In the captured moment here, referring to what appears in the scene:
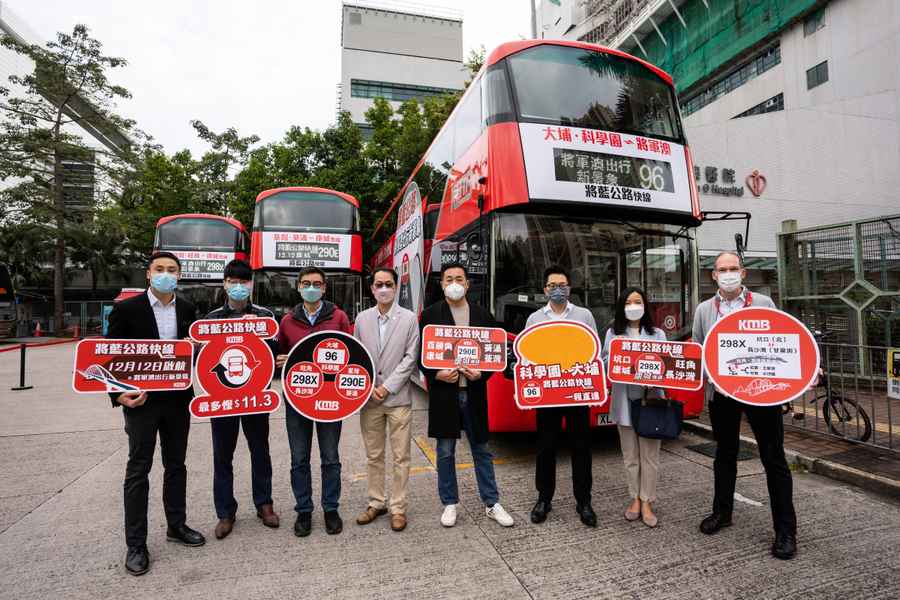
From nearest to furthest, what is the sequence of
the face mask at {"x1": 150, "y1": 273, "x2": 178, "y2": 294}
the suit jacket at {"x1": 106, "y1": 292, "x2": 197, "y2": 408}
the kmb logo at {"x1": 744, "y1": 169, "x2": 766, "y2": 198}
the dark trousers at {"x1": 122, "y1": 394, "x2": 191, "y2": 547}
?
the dark trousers at {"x1": 122, "y1": 394, "x2": 191, "y2": 547}
the suit jacket at {"x1": 106, "y1": 292, "x2": 197, "y2": 408}
the face mask at {"x1": 150, "y1": 273, "x2": 178, "y2": 294}
the kmb logo at {"x1": 744, "y1": 169, "x2": 766, "y2": 198}

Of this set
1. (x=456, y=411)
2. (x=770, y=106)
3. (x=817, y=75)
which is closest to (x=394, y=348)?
(x=456, y=411)

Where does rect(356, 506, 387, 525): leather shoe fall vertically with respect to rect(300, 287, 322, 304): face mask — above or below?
below

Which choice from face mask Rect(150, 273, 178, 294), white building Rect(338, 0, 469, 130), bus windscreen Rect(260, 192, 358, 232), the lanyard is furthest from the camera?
white building Rect(338, 0, 469, 130)

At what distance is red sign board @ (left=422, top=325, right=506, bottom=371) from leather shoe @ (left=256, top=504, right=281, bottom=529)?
1505 mm

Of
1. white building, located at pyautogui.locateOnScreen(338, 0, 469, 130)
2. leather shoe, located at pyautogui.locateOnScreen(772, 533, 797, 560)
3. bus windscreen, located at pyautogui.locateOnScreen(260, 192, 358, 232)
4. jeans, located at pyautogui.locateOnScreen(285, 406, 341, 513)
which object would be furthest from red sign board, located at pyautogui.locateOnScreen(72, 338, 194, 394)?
white building, located at pyautogui.locateOnScreen(338, 0, 469, 130)

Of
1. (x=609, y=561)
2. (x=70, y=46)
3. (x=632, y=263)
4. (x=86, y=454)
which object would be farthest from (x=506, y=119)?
(x=70, y=46)

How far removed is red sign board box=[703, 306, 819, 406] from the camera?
2959mm

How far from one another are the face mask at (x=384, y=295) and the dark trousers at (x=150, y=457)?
56.7 inches

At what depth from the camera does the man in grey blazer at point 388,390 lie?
3357mm

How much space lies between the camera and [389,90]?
119ft

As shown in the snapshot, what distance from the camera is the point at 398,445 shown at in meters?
3.38

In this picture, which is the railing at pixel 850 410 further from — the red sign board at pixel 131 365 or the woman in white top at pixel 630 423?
the red sign board at pixel 131 365

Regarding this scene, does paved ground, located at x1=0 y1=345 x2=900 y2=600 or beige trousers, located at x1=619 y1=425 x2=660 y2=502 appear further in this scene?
beige trousers, located at x1=619 y1=425 x2=660 y2=502

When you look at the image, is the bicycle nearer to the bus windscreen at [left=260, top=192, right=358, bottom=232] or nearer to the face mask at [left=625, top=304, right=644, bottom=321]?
the face mask at [left=625, top=304, right=644, bottom=321]
